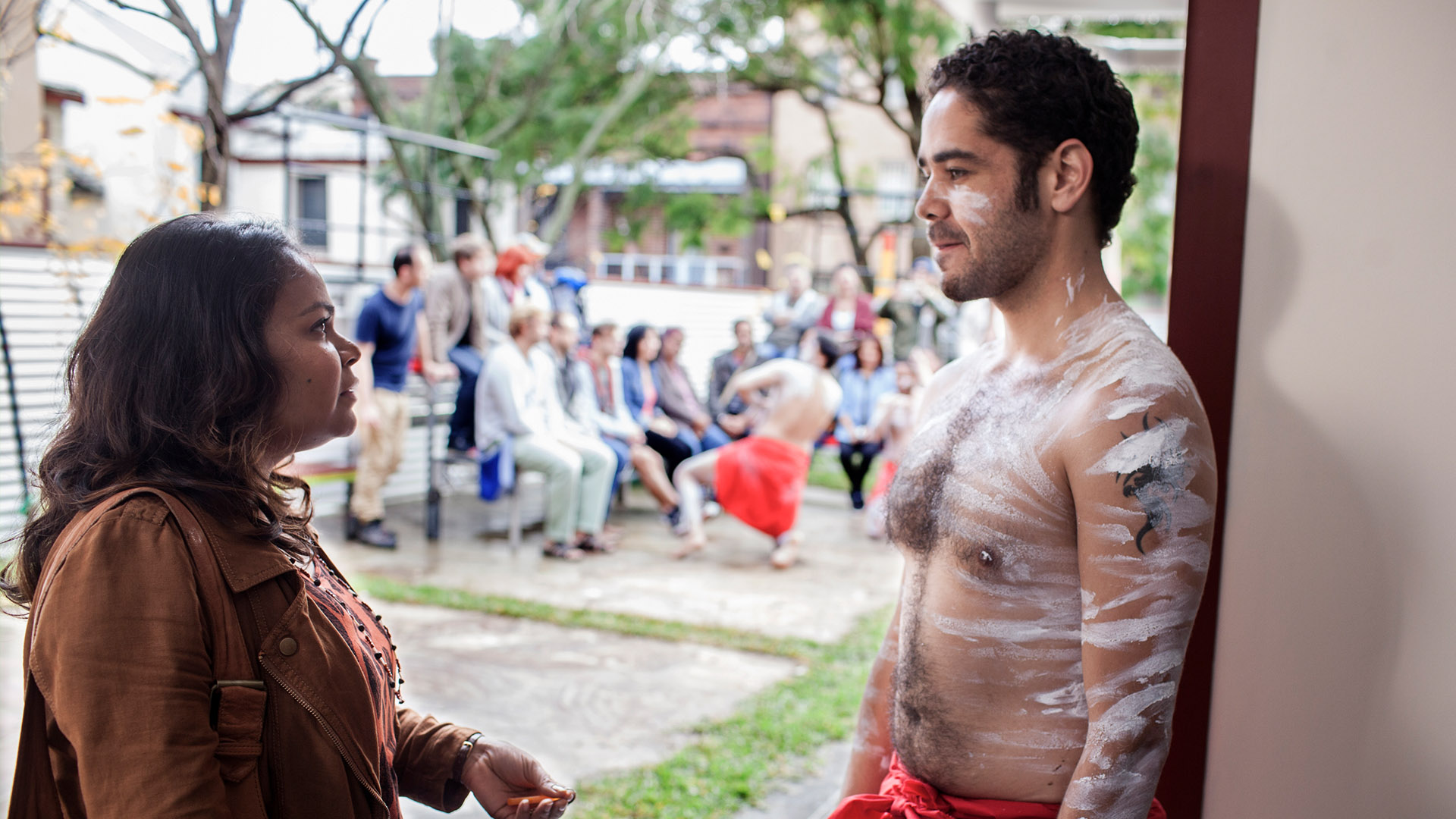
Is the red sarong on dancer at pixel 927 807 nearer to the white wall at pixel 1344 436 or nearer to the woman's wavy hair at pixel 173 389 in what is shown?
the white wall at pixel 1344 436

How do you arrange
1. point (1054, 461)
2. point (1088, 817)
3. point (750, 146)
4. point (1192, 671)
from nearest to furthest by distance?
point (1088, 817)
point (1054, 461)
point (1192, 671)
point (750, 146)

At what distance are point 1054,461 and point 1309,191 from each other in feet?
2.01

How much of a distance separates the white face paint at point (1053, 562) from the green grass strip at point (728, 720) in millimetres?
2007

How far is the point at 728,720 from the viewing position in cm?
416

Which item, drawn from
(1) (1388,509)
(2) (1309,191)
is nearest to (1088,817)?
(1) (1388,509)

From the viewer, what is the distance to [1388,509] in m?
1.53

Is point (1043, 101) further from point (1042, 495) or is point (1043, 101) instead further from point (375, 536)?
point (375, 536)

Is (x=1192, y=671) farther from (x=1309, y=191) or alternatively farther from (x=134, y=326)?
(x=134, y=326)

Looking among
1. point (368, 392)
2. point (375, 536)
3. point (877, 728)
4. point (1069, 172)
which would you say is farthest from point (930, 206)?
point (375, 536)

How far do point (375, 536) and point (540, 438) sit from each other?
4.19ft

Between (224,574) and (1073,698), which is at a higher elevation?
(224,574)

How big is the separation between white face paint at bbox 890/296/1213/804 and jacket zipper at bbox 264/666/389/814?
81 centimetres

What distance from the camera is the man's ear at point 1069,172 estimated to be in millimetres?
1527

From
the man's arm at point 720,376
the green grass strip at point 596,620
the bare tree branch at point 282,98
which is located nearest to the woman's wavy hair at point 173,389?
the bare tree branch at point 282,98
